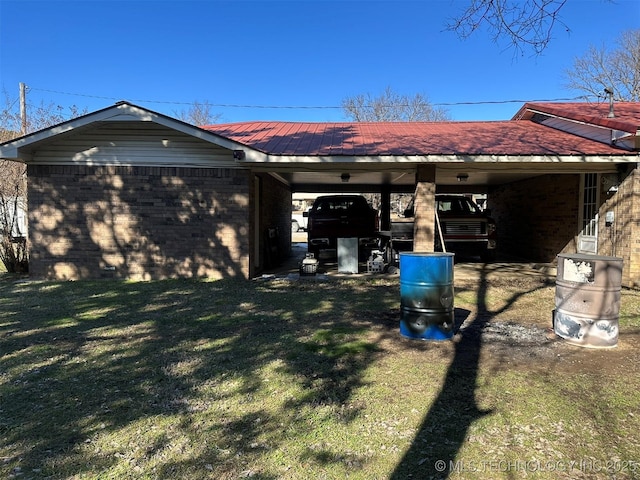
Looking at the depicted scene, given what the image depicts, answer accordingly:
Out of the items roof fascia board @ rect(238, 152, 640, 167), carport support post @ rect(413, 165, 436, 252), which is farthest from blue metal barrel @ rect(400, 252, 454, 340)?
carport support post @ rect(413, 165, 436, 252)

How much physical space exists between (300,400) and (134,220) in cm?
707

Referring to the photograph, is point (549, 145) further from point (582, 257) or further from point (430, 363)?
point (430, 363)

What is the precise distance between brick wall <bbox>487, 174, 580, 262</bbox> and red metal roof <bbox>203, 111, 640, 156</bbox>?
1598 mm

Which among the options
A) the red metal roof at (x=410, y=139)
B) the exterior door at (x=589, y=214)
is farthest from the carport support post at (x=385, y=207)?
the exterior door at (x=589, y=214)

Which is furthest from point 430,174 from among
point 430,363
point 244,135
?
point 430,363

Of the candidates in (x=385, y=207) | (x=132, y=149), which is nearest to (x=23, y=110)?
(x=132, y=149)

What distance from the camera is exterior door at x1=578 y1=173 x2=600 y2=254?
32.5 feet

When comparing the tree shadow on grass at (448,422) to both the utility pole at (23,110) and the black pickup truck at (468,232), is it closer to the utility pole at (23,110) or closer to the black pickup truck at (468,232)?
the black pickup truck at (468,232)

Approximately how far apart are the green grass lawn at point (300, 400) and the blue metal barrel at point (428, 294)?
0.24 meters

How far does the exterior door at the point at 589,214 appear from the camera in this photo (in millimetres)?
9906

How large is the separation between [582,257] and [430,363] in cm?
225

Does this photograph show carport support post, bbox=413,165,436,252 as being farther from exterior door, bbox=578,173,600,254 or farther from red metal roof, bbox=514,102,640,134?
exterior door, bbox=578,173,600,254

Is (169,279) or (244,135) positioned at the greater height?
(244,135)

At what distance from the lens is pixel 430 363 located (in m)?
4.49
